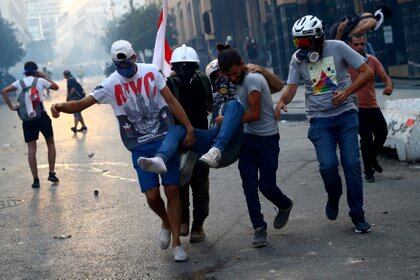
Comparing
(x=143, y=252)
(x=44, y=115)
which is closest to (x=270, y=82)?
(x=143, y=252)

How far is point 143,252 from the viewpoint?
671 cm

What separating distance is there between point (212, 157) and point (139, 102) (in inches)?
31.5

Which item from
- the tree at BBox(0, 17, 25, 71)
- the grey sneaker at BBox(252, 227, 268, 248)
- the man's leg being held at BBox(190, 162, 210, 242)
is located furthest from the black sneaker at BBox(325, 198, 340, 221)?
the tree at BBox(0, 17, 25, 71)

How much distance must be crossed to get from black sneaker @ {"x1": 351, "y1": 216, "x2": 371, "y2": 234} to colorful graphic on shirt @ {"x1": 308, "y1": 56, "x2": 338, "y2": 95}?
108cm

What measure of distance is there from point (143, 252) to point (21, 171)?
730 cm

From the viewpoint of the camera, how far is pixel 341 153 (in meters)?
6.61

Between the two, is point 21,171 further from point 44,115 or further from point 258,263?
point 258,263

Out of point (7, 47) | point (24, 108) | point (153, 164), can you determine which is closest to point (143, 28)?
point (7, 47)

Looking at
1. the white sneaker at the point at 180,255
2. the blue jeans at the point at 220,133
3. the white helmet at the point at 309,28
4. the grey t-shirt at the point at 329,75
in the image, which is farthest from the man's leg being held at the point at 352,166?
the white sneaker at the point at 180,255

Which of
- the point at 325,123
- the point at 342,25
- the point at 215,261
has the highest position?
the point at 342,25

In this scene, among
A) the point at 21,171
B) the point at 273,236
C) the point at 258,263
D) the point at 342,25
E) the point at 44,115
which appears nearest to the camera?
the point at 258,263

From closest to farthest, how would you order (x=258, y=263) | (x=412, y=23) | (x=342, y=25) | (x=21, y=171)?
1. (x=258, y=263)
2. (x=342, y=25)
3. (x=21, y=171)
4. (x=412, y=23)

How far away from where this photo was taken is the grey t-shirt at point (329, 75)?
21.5 ft

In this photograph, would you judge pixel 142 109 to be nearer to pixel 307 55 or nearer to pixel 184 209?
pixel 184 209
